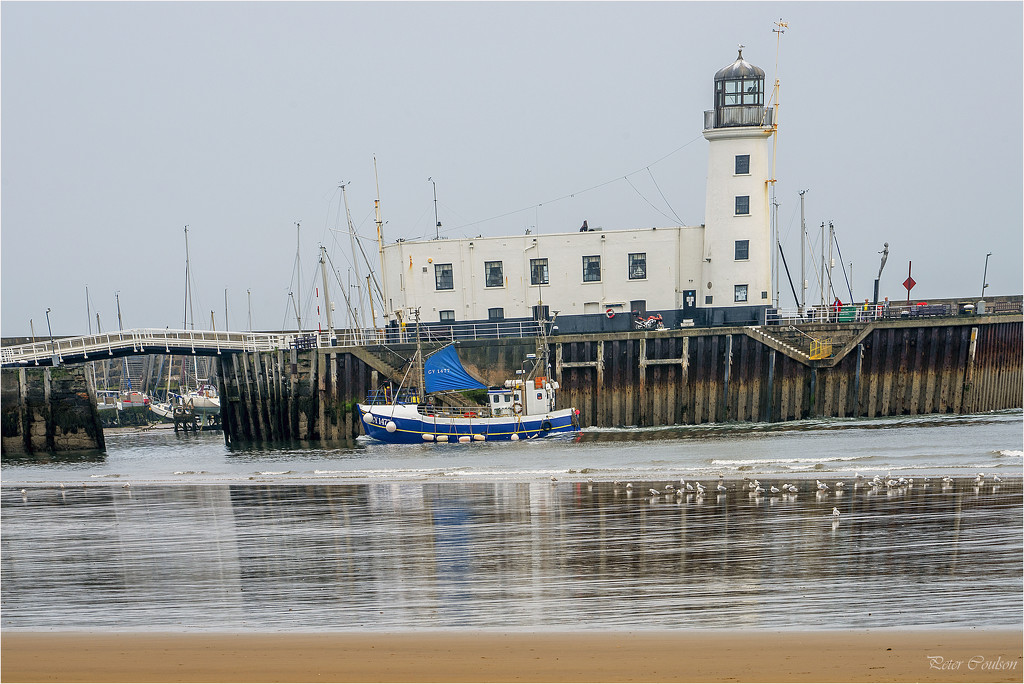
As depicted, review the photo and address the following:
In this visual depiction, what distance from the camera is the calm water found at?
11.5 metres

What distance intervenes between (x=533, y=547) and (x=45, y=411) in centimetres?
3379

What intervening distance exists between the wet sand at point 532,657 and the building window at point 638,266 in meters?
36.1

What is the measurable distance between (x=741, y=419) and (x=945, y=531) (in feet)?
81.4

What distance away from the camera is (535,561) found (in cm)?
1464

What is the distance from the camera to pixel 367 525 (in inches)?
750

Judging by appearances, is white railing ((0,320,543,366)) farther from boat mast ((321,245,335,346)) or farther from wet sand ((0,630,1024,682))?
wet sand ((0,630,1024,682))

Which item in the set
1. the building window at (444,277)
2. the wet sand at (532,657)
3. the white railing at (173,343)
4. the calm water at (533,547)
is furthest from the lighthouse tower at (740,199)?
the wet sand at (532,657)

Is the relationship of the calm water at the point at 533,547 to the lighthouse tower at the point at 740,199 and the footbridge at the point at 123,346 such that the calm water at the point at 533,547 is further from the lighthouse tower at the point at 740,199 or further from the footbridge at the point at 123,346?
the lighthouse tower at the point at 740,199

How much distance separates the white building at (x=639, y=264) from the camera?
44.3 metres

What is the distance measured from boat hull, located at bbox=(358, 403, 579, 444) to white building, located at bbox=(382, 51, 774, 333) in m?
6.85

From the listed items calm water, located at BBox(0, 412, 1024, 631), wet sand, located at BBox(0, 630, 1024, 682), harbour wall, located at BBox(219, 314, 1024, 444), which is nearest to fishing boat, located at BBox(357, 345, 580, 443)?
harbour wall, located at BBox(219, 314, 1024, 444)

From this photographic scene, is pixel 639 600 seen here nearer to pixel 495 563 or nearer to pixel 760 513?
pixel 495 563

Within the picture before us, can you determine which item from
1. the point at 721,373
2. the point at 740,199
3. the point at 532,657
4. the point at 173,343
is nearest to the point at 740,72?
the point at 740,199

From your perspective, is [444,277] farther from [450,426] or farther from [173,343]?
[173,343]
